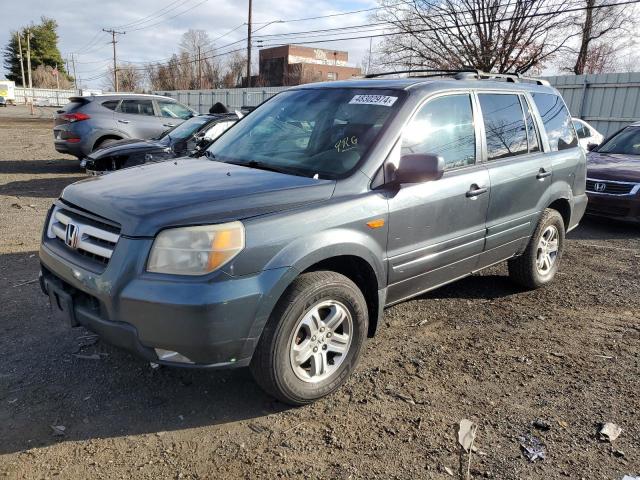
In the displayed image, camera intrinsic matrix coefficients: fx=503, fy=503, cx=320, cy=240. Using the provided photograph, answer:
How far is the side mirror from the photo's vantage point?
9.70ft

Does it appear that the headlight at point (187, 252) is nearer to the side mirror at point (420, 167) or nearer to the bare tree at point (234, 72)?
the side mirror at point (420, 167)

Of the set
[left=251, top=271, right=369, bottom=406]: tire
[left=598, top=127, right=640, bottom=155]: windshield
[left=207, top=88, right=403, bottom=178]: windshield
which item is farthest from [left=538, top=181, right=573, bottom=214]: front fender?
[left=598, top=127, right=640, bottom=155]: windshield

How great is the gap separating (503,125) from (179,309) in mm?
3098

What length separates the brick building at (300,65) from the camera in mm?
60031

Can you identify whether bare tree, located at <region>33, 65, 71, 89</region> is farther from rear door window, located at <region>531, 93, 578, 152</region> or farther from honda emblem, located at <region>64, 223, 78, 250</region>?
honda emblem, located at <region>64, 223, 78, 250</region>

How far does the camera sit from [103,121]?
37.0 feet

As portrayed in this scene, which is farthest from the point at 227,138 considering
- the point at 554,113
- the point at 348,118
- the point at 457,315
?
the point at 554,113

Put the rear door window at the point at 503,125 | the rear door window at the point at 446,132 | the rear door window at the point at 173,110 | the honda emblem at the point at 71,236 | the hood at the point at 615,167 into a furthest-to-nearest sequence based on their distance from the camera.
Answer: the rear door window at the point at 173,110, the hood at the point at 615,167, the rear door window at the point at 503,125, the rear door window at the point at 446,132, the honda emblem at the point at 71,236

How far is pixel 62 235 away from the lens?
2918 millimetres

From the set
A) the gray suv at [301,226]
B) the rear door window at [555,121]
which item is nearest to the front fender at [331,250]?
the gray suv at [301,226]

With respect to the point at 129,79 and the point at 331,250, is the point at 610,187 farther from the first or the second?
the point at 129,79

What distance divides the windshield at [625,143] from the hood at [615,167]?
0.24 m

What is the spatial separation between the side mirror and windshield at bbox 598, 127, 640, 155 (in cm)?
719

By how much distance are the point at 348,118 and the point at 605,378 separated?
2455 millimetres
